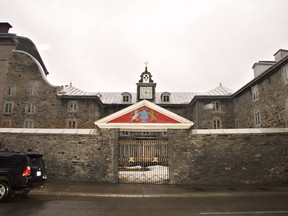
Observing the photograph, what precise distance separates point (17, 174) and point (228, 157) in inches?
444

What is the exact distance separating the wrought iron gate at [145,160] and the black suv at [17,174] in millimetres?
5971

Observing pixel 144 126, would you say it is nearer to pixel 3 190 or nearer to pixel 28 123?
pixel 3 190

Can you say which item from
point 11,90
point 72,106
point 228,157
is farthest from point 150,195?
point 11,90

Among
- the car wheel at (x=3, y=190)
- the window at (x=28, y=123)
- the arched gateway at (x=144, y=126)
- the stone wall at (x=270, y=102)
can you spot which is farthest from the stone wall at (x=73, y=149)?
the window at (x=28, y=123)

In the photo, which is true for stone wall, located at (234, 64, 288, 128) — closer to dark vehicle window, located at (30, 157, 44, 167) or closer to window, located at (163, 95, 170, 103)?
window, located at (163, 95, 170, 103)

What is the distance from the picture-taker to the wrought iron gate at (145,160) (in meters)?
14.3

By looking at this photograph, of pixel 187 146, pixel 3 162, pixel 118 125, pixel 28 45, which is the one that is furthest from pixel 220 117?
pixel 28 45

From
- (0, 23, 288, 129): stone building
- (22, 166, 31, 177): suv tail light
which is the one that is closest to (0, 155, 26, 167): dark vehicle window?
(22, 166, 31, 177): suv tail light

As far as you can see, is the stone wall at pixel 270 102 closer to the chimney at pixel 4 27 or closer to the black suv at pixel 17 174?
the black suv at pixel 17 174

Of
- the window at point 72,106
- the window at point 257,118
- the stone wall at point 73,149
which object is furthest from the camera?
the window at point 72,106

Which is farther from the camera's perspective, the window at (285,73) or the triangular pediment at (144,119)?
the window at (285,73)

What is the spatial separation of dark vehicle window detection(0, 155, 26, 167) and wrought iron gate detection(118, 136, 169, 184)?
6359 millimetres

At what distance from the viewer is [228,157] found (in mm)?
14305

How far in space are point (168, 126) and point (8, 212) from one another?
9585 millimetres
